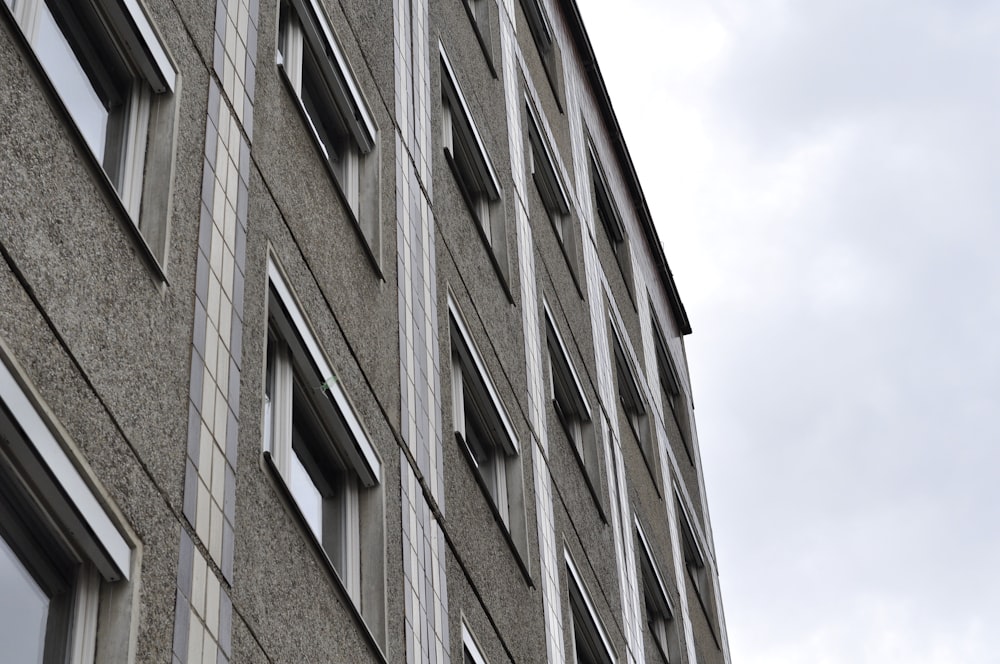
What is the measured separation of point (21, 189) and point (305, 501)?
4.31 m

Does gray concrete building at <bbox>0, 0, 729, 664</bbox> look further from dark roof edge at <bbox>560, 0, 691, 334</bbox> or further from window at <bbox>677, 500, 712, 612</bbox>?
dark roof edge at <bbox>560, 0, 691, 334</bbox>

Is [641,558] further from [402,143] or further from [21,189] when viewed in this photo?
[21,189]

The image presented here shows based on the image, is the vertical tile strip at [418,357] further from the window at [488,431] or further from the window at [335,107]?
the window at [488,431]

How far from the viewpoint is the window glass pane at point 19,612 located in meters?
7.65

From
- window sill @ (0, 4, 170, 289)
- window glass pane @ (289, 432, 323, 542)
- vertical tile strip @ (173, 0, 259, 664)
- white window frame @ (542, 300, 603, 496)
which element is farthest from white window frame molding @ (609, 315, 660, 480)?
window sill @ (0, 4, 170, 289)

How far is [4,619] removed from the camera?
7.67 meters

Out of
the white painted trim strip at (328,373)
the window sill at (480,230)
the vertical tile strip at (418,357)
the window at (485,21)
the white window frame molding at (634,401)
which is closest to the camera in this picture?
the white painted trim strip at (328,373)

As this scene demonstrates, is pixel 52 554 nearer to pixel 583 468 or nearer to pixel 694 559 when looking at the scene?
pixel 583 468

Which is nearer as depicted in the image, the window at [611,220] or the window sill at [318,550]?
the window sill at [318,550]

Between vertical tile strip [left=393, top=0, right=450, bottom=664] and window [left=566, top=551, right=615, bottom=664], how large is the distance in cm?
453

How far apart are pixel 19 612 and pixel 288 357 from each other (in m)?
4.29

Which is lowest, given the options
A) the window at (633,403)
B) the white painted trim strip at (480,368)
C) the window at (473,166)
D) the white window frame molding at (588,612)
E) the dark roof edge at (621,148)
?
the white window frame molding at (588,612)

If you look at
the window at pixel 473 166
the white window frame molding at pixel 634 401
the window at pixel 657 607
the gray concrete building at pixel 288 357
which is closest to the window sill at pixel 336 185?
the gray concrete building at pixel 288 357

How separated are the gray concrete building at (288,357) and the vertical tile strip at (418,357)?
0.15ft
